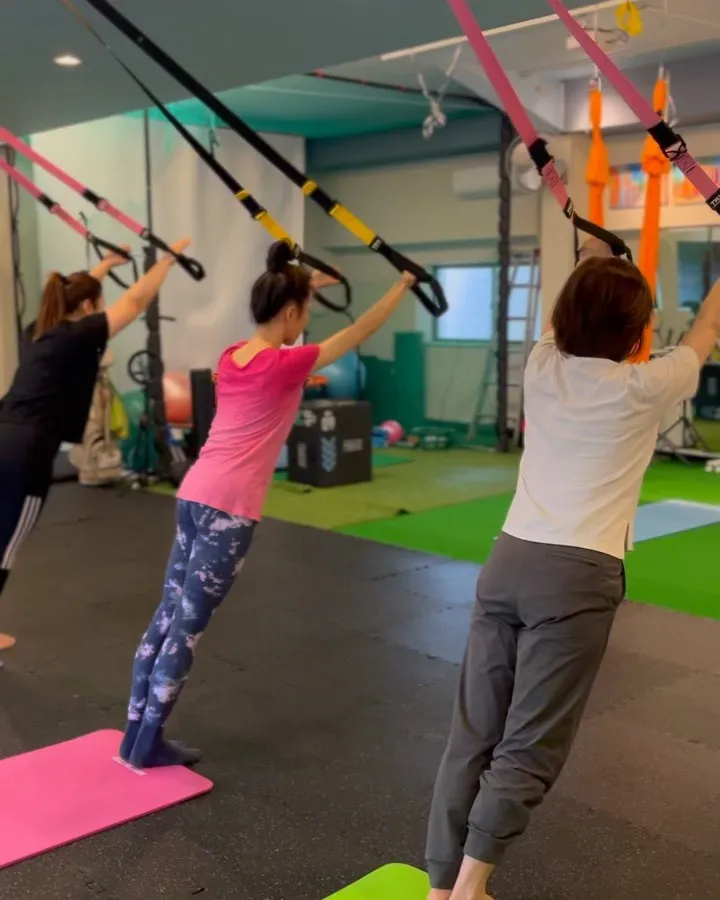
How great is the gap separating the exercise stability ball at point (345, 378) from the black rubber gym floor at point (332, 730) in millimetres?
4989

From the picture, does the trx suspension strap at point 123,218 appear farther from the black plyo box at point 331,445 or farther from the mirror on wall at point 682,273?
the mirror on wall at point 682,273

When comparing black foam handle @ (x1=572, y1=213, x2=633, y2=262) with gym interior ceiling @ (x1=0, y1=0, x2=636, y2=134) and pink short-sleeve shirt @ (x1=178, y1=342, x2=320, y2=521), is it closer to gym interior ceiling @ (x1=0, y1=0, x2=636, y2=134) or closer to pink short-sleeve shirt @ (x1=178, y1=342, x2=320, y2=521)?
pink short-sleeve shirt @ (x1=178, y1=342, x2=320, y2=521)

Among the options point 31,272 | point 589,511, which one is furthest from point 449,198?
point 589,511

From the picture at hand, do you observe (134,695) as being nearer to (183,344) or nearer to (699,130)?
(183,344)

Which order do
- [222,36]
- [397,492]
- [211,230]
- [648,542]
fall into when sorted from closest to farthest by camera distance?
1. [222,36]
2. [648,542]
3. [397,492]
4. [211,230]

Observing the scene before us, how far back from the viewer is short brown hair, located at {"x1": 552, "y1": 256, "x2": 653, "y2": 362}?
1.98 metres

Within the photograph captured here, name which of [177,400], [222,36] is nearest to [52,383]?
[222,36]

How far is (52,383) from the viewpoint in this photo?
135 inches

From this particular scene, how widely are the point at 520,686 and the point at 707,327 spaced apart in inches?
32.6

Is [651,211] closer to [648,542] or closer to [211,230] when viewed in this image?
[648,542]

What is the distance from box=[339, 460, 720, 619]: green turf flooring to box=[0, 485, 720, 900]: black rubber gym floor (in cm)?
33

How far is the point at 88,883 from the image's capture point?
2375 millimetres

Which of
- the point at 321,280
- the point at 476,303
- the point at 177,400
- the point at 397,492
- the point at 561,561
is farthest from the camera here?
the point at 476,303

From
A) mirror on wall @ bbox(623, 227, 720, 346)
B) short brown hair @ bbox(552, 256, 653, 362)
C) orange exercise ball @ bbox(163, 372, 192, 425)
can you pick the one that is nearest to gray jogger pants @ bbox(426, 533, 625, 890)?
short brown hair @ bbox(552, 256, 653, 362)
